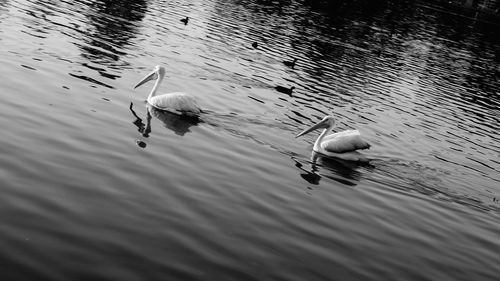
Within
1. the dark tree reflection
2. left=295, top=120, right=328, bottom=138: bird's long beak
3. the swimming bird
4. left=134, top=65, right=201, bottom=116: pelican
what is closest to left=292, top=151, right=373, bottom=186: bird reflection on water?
left=295, top=120, right=328, bottom=138: bird's long beak

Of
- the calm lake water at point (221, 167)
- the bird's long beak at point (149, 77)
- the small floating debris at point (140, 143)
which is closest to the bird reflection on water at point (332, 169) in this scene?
the calm lake water at point (221, 167)

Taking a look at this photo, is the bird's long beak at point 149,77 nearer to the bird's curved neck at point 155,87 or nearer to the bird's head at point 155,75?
the bird's head at point 155,75

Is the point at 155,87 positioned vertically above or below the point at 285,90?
above

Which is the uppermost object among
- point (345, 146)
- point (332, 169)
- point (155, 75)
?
point (345, 146)

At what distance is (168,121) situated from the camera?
60.6 ft

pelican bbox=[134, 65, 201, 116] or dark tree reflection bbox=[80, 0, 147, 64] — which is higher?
pelican bbox=[134, 65, 201, 116]

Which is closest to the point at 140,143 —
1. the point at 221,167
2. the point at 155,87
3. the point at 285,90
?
the point at 221,167

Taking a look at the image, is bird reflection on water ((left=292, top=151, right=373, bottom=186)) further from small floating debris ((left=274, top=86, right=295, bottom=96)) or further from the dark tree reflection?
the dark tree reflection

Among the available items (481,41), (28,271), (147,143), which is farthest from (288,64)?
(481,41)

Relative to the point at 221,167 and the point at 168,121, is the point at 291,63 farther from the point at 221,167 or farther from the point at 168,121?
the point at 221,167

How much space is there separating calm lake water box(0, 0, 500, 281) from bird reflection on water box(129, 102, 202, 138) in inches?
3.6

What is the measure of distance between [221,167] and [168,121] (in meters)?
3.82

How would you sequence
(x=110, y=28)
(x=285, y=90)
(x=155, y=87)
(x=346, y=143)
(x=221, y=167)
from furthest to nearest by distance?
(x=110, y=28), (x=285, y=90), (x=155, y=87), (x=346, y=143), (x=221, y=167)

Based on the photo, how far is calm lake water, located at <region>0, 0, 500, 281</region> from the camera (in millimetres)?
10273
